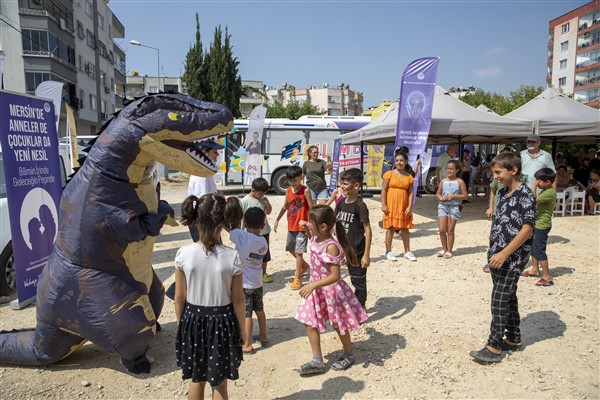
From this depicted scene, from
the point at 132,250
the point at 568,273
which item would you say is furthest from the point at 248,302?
the point at 568,273

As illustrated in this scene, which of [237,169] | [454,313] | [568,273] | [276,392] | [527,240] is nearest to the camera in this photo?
[276,392]

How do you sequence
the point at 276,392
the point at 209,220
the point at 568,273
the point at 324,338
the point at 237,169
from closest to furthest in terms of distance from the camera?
1. the point at 209,220
2. the point at 276,392
3. the point at 324,338
4. the point at 568,273
5. the point at 237,169

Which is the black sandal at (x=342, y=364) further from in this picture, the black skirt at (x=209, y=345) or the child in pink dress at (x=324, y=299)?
the black skirt at (x=209, y=345)

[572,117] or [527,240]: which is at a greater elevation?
[572,117]

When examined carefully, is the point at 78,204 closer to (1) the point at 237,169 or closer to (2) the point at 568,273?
(2) the point at 568,273

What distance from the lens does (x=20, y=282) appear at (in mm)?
4074

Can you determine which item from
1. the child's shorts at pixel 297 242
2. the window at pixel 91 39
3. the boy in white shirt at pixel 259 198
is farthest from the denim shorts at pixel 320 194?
the window at pixel 91 39

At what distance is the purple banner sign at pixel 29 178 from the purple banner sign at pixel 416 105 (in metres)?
6.13

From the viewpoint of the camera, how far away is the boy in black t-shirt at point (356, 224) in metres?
3.62

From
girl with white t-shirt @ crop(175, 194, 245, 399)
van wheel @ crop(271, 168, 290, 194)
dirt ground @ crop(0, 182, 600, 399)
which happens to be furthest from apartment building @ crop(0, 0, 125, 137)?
girl with white t-shirt @ crop(175, 194, 245, 399)

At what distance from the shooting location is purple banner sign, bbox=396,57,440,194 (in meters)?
8.20

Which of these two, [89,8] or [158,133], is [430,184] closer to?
[158,133]

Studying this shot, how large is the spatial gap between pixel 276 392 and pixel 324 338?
875 millimetres

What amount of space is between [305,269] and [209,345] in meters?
3.03
